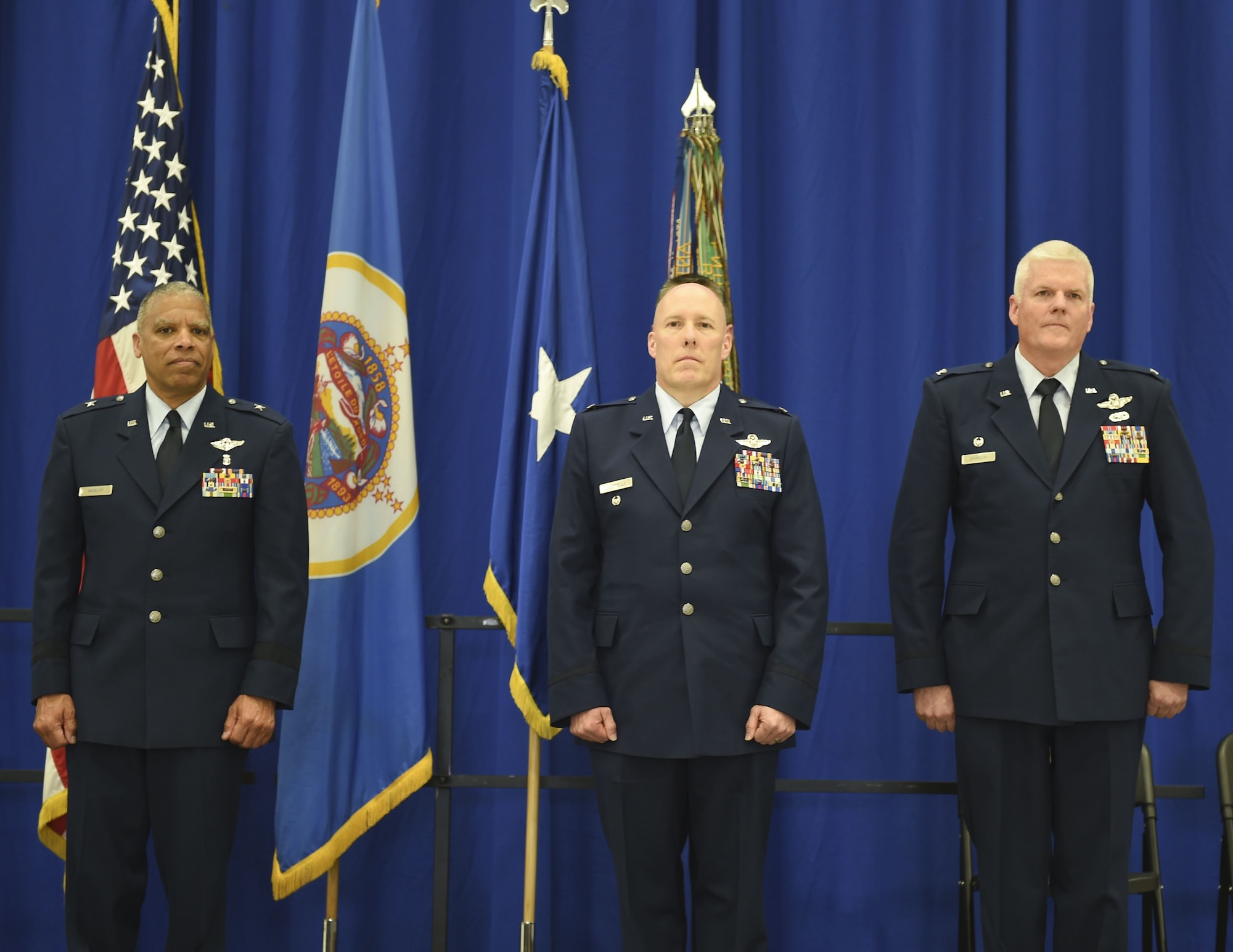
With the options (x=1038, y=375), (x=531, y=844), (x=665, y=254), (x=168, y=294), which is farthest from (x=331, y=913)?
(x=1038, y=375)

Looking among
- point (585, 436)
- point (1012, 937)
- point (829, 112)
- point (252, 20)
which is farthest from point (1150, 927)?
point (252, 20)

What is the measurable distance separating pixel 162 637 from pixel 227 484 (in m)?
0.36

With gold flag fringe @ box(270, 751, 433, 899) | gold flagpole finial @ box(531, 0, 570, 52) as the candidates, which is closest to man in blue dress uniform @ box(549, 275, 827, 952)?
gold flag fringe @ box(270, 751, 433, 899)

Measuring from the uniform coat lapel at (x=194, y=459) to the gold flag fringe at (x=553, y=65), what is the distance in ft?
4.51

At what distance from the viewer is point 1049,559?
2455 mm

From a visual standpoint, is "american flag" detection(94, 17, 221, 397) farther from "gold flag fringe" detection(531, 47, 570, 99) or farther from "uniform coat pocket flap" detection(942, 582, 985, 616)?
"uniform coat pocket flap" detection(942, 582, 985, 616)

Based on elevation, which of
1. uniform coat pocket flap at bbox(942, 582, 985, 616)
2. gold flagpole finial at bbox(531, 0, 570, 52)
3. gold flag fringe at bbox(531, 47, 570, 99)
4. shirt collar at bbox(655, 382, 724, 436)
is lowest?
uniform coat pocket flap at bbox(942, 582, 985, 616)

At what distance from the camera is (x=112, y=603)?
248 centimetres

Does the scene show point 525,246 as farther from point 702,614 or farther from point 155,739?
point 155,739

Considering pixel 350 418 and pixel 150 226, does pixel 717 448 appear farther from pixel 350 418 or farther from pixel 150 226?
pixel 150 226

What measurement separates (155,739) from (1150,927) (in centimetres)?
262

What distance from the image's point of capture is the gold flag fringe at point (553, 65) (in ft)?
10.6

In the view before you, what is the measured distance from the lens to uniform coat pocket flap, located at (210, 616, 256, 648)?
8.17 feet

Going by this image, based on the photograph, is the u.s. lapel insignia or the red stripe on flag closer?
the u.s. lapel insignia
